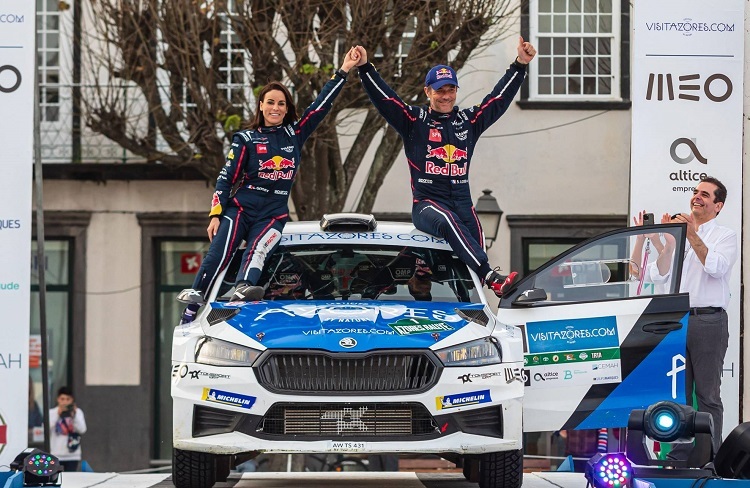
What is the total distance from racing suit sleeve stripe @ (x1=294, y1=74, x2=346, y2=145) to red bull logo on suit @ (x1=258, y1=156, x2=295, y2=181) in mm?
286

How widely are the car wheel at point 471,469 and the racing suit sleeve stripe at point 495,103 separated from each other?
7.38 ft

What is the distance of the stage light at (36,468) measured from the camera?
23.5 ft

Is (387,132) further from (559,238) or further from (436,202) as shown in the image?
(436,202)

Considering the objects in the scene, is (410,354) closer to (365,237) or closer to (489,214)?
(365,237)

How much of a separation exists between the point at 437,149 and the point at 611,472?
3.37 m

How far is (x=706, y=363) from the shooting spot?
932cm

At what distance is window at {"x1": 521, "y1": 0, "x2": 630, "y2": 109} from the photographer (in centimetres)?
2155

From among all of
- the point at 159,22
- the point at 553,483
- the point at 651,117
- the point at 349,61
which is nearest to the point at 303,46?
the point at 159,22

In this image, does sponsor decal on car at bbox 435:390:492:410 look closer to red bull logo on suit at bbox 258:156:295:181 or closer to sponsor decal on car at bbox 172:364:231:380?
sponsor decal on car at bbox 172:364:231:380

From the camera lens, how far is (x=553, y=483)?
348 inches

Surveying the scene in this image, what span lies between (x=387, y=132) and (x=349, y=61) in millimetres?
8680

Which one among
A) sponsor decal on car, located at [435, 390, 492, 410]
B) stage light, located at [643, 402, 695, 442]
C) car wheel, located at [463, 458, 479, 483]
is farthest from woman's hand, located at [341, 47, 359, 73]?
stage light, located at [643, 402, 695, 442]

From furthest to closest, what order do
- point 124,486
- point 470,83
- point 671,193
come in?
point 470,83
point 671,193
point 124,486

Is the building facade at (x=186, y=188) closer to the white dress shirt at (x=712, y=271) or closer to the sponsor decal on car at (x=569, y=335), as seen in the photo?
the white dress shirt at (x=712, y=271)
